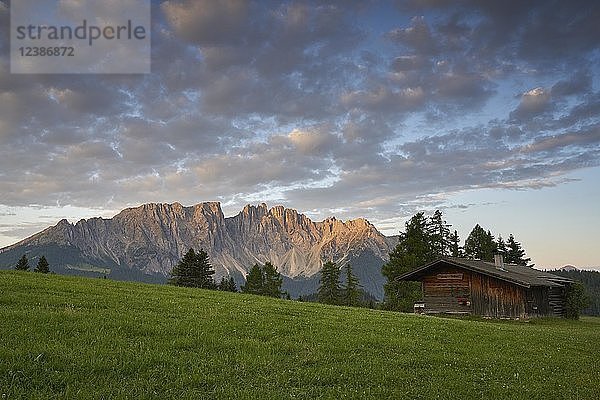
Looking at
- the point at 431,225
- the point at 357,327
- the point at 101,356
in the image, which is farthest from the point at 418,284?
the point at 101,356

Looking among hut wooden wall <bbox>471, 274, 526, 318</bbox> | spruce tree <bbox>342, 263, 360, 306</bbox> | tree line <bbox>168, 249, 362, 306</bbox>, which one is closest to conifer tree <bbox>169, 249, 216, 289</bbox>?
tree line <bbox>168, 249, 362, 306</bbox>

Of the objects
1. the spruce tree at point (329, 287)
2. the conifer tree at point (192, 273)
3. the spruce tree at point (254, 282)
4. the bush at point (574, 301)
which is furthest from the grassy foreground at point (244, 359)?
the spruce tree at point (254, 282)

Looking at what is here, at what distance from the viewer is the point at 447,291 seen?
5097 cm

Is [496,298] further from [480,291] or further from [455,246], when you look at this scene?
[455,246]

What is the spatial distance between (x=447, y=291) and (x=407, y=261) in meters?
20.4

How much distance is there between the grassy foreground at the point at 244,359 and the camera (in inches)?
384

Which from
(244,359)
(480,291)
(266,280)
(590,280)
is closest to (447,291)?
(480,291)

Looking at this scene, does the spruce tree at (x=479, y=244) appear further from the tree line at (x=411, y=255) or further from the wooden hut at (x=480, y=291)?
the wooden hut at (x=480, y=291)

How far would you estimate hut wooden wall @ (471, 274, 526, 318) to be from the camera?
46500mm

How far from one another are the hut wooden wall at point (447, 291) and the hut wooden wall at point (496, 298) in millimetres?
847

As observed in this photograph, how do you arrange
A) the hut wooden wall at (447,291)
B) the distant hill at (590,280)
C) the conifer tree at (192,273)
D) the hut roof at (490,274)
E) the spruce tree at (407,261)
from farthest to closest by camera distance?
the distant hill at (590,280) → the conifer tree at (192,273) → the spruce tree at (407,261) → the hut wooden wall at (447,291) → the hut roof at (490,274)

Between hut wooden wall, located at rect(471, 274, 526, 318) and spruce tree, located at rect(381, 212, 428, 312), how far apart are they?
21310 mm

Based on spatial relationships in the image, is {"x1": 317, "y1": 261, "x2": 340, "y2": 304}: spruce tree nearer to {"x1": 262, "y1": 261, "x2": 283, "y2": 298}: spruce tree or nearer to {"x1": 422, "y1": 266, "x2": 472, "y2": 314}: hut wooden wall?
{"x1": 262, "y1": 261, "x2": 283, "y2": 298}: spruce tree

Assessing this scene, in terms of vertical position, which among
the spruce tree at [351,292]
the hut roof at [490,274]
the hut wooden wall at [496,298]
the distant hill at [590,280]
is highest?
the hut roof at [490,274]
